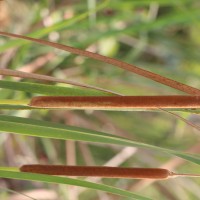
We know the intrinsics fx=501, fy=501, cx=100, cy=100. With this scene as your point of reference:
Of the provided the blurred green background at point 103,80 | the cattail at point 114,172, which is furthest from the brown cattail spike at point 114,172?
the blurred green background at point 103,80

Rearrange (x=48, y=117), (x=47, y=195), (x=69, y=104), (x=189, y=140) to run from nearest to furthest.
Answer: (x=69, y=104), (x=47, y=195), (x=48, y=117), (x=189, y=140)

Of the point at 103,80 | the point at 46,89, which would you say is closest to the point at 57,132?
the point at 46,89

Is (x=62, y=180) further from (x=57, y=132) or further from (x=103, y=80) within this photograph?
(x=103, y=80)

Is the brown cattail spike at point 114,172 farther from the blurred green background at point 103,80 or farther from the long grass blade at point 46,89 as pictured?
the blurred green background at point 103,80

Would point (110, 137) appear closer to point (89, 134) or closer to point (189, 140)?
point (89, 134)

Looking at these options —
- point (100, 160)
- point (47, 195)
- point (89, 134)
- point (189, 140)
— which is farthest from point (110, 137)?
point (189, 140)

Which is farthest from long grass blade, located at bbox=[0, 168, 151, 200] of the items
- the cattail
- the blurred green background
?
the blurred green background

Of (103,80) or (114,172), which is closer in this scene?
(114,172)
